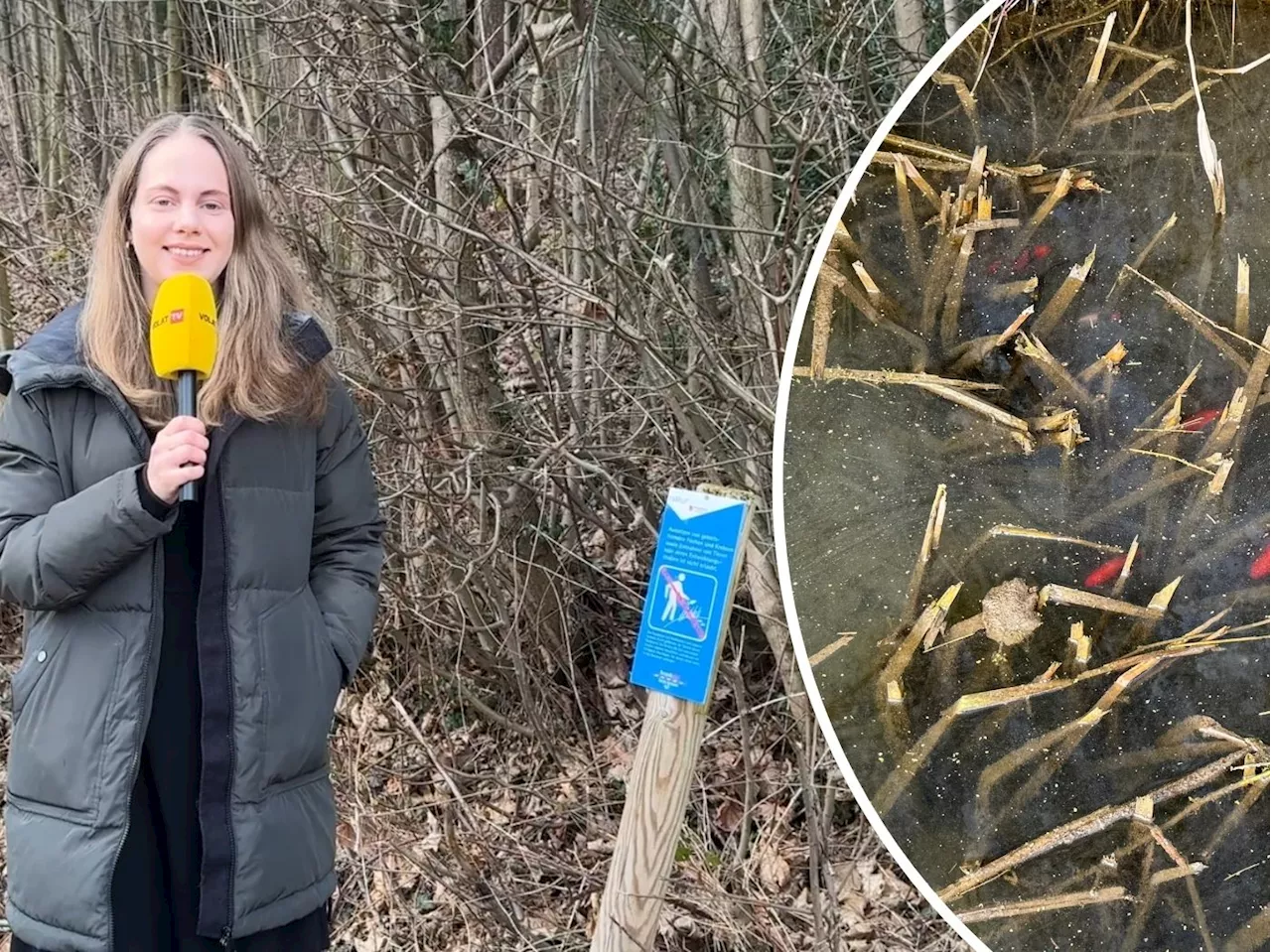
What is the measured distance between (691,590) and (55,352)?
1.15 meters

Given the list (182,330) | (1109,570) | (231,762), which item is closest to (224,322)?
(182,330)

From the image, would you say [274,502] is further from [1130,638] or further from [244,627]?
[1130,638]

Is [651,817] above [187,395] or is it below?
below

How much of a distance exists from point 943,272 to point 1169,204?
335 mm

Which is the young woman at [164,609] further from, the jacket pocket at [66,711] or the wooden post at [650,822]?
the wooden post at [650,822]

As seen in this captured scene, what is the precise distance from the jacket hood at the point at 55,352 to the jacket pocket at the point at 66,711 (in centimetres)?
40

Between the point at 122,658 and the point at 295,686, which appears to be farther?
the point at 295,686

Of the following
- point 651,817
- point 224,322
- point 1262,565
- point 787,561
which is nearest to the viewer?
point 1262,565

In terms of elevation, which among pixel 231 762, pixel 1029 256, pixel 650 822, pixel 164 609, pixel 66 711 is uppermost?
pixel 1029 256

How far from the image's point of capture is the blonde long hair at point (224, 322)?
1972mm

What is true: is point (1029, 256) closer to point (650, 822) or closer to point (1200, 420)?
point (1200, 420)

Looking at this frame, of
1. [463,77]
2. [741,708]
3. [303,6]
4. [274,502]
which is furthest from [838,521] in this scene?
[303,6]

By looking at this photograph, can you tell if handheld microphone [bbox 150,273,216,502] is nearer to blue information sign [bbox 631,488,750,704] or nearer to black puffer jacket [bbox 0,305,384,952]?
black puffer jacket [bbox 0,305,384,952]

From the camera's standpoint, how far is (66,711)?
1.87 meters
